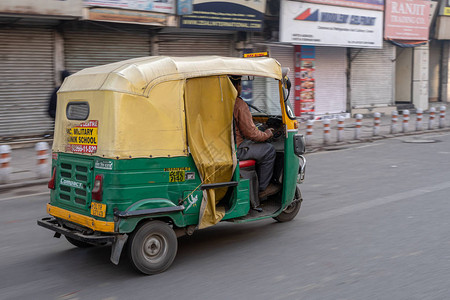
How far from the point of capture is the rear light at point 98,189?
470cm

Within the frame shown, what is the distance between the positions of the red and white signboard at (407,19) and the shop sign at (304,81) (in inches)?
200

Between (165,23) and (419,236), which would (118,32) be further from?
(419,236)

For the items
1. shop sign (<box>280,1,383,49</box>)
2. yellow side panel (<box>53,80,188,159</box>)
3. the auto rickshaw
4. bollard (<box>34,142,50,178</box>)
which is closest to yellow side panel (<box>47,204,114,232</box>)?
the auto rickshaw

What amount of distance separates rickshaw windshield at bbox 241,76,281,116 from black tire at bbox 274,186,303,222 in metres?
1.13

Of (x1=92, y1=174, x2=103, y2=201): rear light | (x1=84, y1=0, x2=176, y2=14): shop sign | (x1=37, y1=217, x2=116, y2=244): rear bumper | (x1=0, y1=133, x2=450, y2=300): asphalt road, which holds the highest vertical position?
(x1=84, y1=0, x2=176, y2=14): shop sign

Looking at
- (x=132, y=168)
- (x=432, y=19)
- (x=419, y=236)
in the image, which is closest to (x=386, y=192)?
(x=419, y=236)

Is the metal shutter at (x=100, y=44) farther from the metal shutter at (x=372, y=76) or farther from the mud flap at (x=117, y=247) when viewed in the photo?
the metal shutter at (x=372, y=76)

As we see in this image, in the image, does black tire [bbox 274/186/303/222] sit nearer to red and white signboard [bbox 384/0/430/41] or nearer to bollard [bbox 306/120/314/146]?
bollard [bbox 306/120/314/146]

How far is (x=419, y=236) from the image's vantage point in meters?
6.08

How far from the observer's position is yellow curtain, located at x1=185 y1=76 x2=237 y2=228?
17.1ft

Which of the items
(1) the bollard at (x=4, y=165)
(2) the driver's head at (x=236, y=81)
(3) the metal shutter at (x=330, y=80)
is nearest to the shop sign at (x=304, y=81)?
(3) the metal shutter at (x=330, y=80)

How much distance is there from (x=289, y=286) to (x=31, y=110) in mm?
11386

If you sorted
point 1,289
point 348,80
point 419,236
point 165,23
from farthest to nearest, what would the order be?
point 348,80
point 165,23
point 419,236
point 1,289

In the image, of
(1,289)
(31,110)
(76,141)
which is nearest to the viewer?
(1,289)
